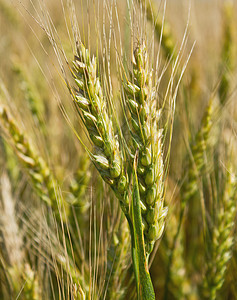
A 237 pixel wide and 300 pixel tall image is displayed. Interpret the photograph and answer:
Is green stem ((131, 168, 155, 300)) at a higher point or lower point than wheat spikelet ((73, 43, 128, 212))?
lower

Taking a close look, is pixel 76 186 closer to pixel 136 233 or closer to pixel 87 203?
pixel 87 203

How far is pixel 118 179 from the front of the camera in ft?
1.65

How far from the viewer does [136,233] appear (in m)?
0.49

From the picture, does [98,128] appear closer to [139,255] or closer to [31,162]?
[139,255]

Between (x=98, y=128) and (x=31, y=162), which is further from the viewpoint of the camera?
(x=31, y=162)

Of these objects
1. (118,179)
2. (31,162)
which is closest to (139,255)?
(118,179)

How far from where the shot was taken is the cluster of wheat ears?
50cm

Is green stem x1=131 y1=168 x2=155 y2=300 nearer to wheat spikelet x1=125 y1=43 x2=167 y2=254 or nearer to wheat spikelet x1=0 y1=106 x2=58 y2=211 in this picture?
wheat spikelet x1=125 y1=43 x2=167 y2=254

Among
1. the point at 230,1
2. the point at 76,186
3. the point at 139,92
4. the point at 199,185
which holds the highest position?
the point at 139,92

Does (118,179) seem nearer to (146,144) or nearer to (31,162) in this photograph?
(146,144)

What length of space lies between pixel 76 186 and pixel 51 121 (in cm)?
A: 56

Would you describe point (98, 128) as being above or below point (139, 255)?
above

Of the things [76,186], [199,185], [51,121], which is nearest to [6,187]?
[76,186]

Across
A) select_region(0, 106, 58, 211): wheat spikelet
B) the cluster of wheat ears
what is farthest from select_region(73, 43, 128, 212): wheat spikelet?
select_region(0, 106, 58, 211): wheat spikelet
